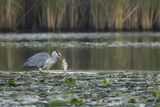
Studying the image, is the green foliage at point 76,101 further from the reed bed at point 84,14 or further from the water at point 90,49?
the reed bed at point 84,14

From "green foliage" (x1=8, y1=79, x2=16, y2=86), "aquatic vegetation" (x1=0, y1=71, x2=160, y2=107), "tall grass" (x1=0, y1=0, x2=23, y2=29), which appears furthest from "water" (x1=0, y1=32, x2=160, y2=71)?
"green foliage" (x1=8, y1=79, x2=16, y2=86)

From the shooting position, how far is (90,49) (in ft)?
80.0

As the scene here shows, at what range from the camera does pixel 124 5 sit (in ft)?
110

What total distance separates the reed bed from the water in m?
1.32

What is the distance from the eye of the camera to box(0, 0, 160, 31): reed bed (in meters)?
33.1

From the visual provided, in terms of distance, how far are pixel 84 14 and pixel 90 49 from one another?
397 inches

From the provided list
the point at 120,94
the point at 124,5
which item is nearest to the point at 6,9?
the point at 124,5

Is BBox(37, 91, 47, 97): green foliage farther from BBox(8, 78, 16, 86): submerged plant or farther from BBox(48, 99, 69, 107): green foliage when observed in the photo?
BBox(8, 78, 16, 86): submerged plant

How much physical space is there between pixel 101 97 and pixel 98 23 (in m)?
23.2

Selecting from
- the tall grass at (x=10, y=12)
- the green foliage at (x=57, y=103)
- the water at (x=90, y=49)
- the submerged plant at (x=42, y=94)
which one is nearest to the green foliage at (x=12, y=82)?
the submerged plant at (x=42, y=94)

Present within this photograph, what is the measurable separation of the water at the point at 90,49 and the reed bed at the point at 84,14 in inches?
52.0

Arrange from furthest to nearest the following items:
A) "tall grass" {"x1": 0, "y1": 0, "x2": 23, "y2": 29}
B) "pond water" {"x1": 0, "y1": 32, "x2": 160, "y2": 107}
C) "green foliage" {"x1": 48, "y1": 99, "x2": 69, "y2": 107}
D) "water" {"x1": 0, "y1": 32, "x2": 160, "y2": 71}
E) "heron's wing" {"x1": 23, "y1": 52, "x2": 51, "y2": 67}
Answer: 1. "tall grass" {"x1": 0, "y1": 0, "x2": 23, "y2": 29}
2. "water" {"x1": 0, "y1": 32, "x2": 160, "y2": 71}
3. "heron's wing" {"x1": 23, "y1": 52, "x2": 51, "y2": 67}
4. "pond water" {"x1": 0, "y1": 32, "x2": 160, "y2": 107}
5. "green foliage" {"x1": 48, "y1": 99, "x2": 69, "y2": 107}

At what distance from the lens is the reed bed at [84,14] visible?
33.1m

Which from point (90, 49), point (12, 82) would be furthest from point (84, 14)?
point (12, 82)
